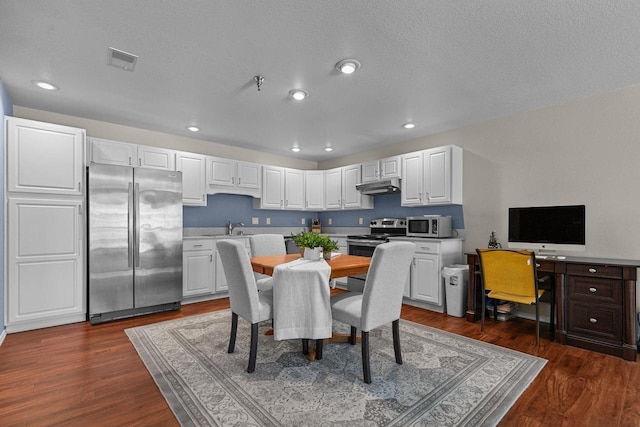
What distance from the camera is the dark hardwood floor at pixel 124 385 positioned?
6.00 feet

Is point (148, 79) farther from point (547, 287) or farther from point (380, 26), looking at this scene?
point (547, 287)

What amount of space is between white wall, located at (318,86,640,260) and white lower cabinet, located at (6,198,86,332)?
490 centimetres

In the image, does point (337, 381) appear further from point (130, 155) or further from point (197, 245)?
point (130, 155)

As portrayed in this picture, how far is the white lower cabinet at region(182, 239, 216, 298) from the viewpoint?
432cm

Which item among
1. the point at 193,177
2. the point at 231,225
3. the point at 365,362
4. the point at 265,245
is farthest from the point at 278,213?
the point at 365,362

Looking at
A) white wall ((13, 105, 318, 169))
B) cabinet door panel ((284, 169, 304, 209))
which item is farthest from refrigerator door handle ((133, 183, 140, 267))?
cabinet door panel ((284, 169, 304, 209))

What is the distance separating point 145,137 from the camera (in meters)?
4.49

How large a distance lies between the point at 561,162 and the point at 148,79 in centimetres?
445

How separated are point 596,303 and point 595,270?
31 centimetres

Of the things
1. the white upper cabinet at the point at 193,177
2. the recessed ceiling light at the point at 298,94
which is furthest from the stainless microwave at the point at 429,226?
the white upper cabinet at the point at 193,177

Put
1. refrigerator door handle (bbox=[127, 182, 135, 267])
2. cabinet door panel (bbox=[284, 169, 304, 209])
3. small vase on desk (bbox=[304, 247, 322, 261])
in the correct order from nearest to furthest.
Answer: small vase on desk (bbox=[304, 247, 322, 261]) → refrigerator door handle (bbox=[127, 182, 135, 267]) → cabinet door panel (bbox=[284, 169, 304, 209])

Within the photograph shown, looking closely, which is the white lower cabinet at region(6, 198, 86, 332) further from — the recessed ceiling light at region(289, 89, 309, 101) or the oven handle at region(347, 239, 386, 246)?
the oven handle at region(347, 239, 386, 246)

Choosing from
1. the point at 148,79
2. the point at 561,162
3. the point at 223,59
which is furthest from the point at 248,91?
the point at 561,162

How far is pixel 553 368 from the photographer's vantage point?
8.06ft
